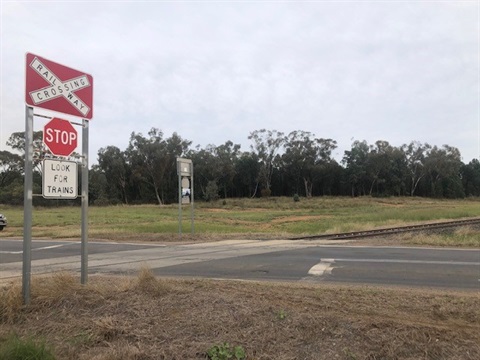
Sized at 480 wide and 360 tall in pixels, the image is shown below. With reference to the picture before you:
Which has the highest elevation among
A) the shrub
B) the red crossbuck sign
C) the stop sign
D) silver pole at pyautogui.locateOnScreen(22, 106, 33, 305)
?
the red crossbuck sign

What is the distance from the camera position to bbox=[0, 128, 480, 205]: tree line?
97562 mm

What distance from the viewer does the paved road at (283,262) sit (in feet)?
31.4

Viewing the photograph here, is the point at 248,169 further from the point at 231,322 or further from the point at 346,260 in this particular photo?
the point at 231,322

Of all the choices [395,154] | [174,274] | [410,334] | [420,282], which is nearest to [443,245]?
[420,282]

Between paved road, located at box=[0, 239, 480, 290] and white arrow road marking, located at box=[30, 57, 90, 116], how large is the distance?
16.3 feet

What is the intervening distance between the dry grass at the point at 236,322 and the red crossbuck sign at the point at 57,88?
2.45 m

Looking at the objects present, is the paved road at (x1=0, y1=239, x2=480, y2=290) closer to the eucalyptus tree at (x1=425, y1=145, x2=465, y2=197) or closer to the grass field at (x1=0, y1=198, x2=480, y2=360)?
the grass field at (x1=0, y1=198, x2=480, y2=360)

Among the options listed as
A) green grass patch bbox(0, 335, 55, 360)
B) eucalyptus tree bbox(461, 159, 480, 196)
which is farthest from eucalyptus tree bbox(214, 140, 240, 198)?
green grass patch bbox(0, 335, 55, 360)

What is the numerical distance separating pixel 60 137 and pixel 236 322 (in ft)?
11.5

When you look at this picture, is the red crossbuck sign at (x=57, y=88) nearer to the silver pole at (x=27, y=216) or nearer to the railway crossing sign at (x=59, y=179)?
the silver pole at (x=27, y=216)

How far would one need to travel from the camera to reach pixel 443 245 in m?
16.0

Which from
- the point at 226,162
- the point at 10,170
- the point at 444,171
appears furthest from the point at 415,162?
the point at 10,170

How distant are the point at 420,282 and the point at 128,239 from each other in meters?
15.0

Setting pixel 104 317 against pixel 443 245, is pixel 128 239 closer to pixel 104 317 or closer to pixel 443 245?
pixel 443 245
